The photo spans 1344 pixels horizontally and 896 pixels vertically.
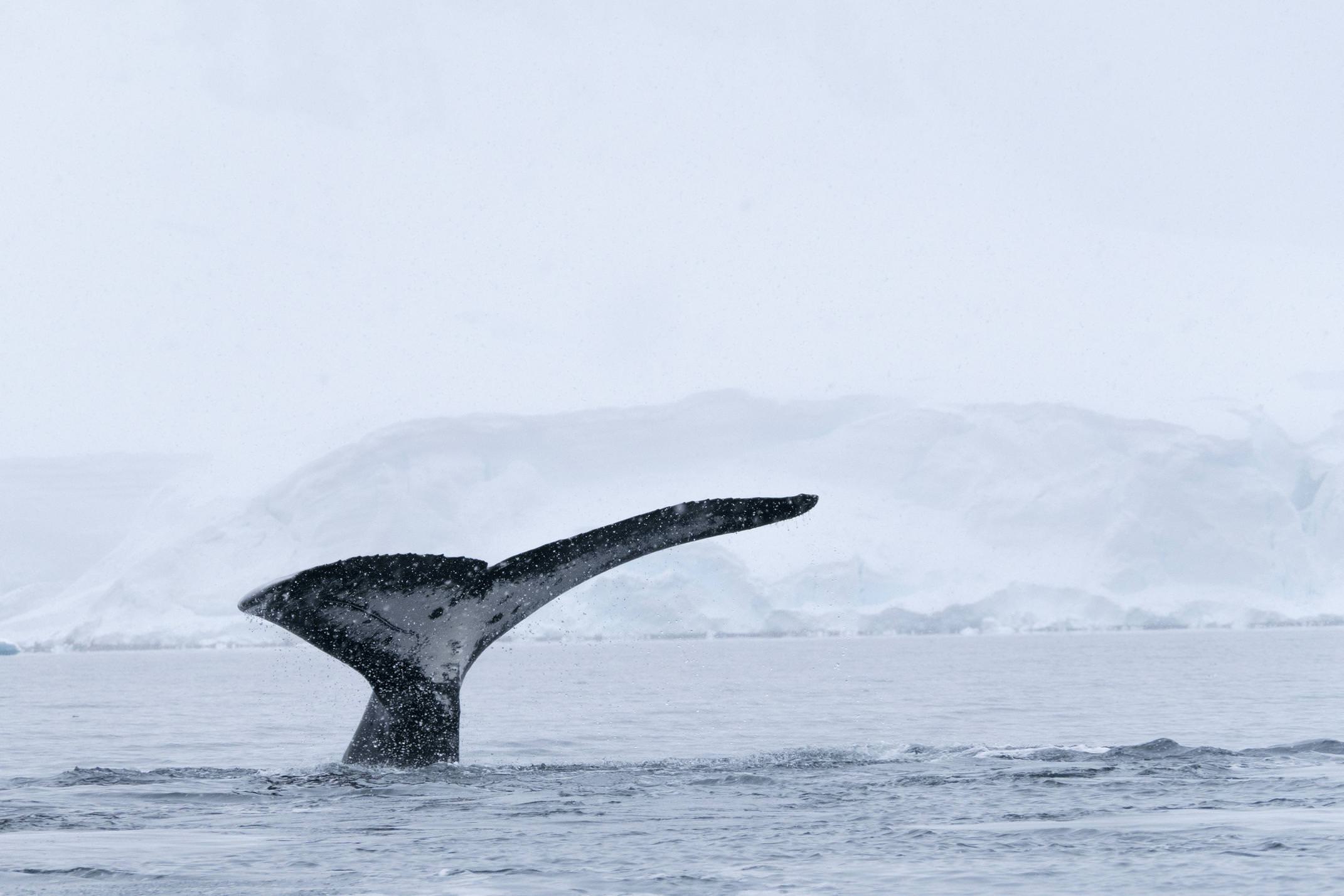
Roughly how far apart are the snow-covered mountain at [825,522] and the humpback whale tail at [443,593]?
2304 inches

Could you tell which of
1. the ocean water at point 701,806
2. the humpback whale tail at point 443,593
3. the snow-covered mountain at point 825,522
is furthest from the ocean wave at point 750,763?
the snow-covered mountain at point 825,522

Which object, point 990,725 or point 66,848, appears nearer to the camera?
point 66,848

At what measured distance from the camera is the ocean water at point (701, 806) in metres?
6.18

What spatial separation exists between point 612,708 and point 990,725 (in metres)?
7.98

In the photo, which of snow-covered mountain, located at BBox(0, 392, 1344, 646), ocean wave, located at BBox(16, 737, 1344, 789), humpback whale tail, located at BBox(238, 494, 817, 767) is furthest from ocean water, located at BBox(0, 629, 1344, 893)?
snow-covered mountain, located at BBox(0, 392, 1344, 646)

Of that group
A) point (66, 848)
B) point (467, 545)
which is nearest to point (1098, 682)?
point (66, 848)

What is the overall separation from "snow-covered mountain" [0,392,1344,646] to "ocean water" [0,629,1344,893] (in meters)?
49.1

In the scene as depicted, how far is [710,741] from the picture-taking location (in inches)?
632

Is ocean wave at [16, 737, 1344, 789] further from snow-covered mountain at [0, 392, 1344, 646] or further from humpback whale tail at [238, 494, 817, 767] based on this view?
snow-covered mountain at [0, 392, 1344, 646]

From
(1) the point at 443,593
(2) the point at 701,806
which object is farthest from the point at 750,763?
(1) the point at 443,593

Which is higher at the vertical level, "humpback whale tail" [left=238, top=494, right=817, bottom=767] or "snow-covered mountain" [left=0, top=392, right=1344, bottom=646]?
"snow-covered mountain" [left=0, top=392, right=1344, bottom=646]

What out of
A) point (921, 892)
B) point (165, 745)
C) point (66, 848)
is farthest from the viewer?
point (165, 745)

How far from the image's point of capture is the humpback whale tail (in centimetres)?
711

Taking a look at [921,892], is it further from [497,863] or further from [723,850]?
[497,863]
